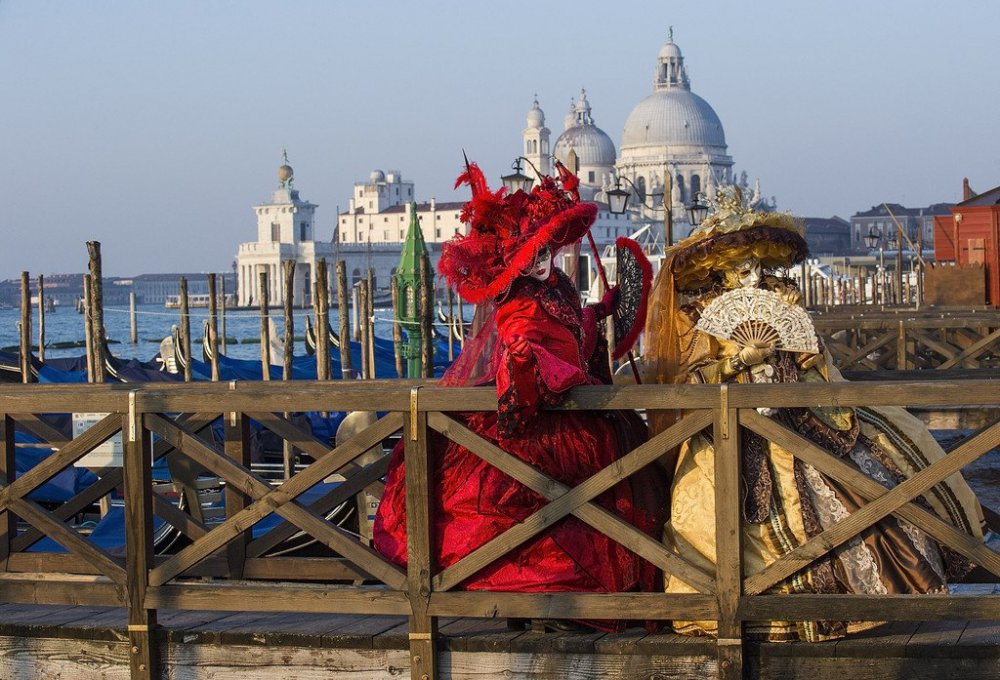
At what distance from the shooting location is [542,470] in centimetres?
447

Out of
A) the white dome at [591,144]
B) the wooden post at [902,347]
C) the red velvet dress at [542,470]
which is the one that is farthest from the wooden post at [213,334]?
the white dome at [591,144]

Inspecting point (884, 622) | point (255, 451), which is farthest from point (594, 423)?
point (255, 451)

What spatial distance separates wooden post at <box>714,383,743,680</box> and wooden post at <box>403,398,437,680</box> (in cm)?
82

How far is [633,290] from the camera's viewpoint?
5.12m

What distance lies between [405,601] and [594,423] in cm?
77

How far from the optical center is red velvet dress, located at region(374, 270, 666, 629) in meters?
4.38

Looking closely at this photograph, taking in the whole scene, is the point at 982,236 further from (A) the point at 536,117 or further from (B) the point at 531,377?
(A) the point at 536,117

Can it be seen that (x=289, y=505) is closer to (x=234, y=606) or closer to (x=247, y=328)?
(x=234, y=606)

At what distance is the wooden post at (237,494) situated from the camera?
216 inches

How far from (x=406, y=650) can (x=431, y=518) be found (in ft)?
1.34

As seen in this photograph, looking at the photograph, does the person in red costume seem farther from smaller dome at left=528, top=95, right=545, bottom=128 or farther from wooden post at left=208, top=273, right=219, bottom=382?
smaller dome at left=528, top=95, right=545, bottom=128

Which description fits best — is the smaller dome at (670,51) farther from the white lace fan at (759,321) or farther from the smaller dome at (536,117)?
the white lace fan at (759,321)

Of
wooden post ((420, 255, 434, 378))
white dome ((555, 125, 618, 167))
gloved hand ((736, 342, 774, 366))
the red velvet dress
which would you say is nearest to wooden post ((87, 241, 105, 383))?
wooden post ((420, 255, 434, 378))

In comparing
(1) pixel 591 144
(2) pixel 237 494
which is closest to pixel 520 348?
(2) pixel 237 494
